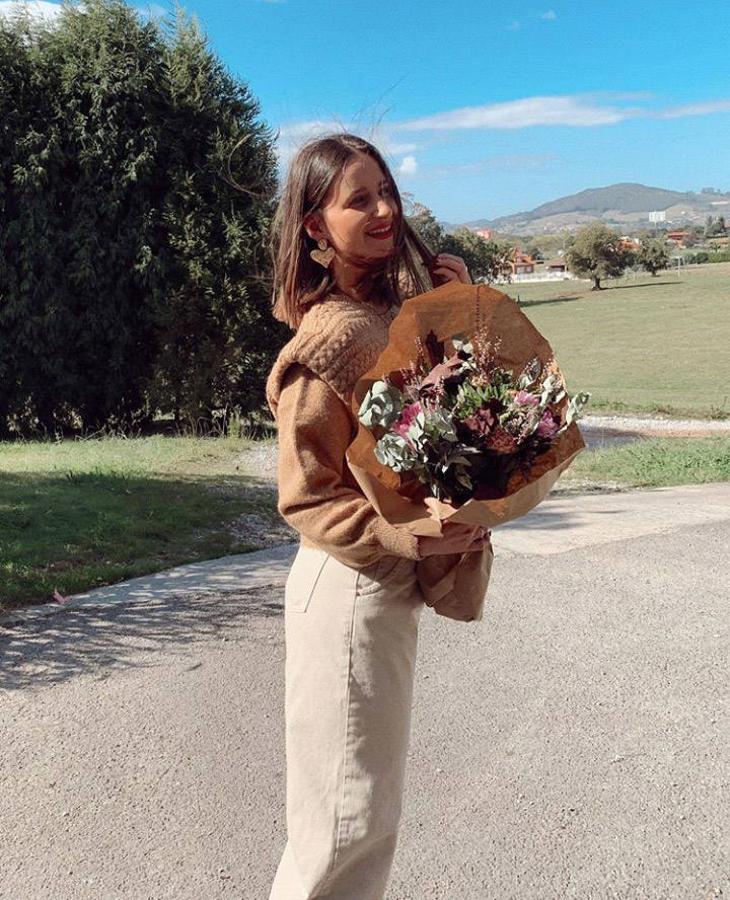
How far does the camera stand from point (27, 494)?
24.5 ft

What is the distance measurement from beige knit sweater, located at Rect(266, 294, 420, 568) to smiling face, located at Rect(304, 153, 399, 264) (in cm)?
21

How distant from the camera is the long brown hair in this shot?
83.4 inches

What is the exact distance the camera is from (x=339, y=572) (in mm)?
2004

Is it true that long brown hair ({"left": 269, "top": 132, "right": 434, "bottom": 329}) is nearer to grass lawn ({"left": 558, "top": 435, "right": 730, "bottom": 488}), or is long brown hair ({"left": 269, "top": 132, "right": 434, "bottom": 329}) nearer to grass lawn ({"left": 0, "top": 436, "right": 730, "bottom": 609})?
grass lawn ({"left": 0, "top": 436, "right": 730, "bottom": 609})

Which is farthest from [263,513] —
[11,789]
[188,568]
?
[11,789]

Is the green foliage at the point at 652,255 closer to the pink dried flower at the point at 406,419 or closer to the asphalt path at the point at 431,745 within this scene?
the asphalt path at the point at 431,745

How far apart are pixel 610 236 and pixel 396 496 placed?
8146 centimetres

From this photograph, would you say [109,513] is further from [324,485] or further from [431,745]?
[324,485]

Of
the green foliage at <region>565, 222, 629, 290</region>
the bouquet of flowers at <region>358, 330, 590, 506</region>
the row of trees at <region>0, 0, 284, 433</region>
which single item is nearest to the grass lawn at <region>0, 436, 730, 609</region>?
the row of trees at <region>0, 0, 284, 433</region>

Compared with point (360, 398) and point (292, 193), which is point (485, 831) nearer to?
point (360, 398)

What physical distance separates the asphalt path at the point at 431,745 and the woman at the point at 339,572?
0.97m

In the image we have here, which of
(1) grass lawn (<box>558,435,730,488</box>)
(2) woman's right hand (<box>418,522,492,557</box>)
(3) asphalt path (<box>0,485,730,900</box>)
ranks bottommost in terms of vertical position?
(1) grass lawn (<box>558,435,730,488</box>)

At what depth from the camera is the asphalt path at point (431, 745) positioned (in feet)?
9.66

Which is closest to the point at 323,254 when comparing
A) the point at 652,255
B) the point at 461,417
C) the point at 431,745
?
the point at 461,417
